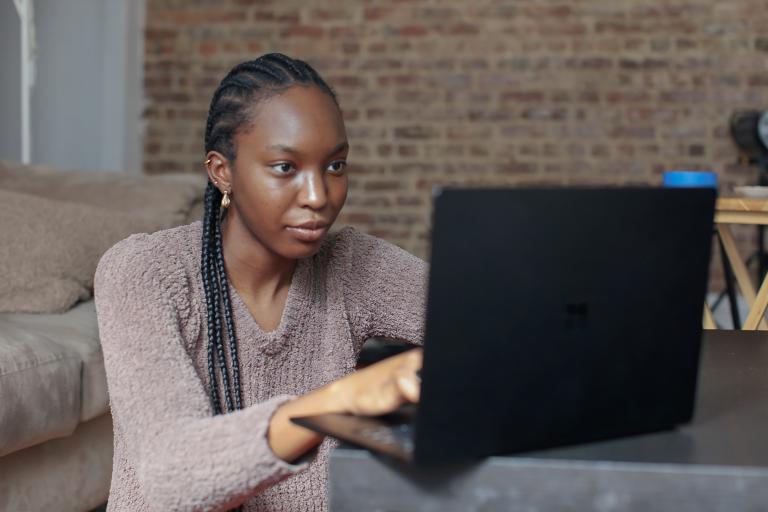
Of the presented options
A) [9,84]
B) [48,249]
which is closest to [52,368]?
[48,249]

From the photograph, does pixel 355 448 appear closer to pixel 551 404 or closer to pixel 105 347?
pixel 551 404

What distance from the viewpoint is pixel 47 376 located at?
2.00 meters

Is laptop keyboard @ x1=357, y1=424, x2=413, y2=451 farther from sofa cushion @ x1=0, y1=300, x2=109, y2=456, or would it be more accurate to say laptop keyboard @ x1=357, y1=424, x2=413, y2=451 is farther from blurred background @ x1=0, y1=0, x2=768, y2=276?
blurred background @ x1=0, y1=0, x2=768, y2=276

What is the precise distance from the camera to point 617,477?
2.41 ft

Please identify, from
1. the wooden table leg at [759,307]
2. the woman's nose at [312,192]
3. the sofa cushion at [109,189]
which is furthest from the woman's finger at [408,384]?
the sofa cushion at [109,189]

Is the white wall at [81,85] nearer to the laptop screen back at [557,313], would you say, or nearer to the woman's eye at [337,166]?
the woman's eye at [337,166]

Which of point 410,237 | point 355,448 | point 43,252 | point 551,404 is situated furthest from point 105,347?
point 410,237

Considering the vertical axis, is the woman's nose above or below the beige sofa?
above

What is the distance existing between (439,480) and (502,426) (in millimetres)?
59

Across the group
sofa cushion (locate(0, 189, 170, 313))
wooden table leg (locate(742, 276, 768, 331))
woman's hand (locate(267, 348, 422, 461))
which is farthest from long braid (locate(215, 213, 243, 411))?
wooden table leg (locate(742, 276, 768, 331))

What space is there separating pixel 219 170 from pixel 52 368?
842 millimetres

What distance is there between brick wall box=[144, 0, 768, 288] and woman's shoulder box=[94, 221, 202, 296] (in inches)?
152

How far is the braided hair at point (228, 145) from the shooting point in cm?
130

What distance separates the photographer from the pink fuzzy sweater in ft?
3.08
